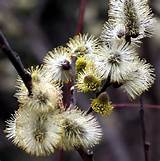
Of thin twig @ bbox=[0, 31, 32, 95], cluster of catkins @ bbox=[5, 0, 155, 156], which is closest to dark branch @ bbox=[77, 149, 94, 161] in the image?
cluster of catkins @ bbox=[5, 0, 155, 156]

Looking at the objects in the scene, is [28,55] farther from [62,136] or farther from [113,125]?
[62,136]

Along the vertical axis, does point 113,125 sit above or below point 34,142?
above

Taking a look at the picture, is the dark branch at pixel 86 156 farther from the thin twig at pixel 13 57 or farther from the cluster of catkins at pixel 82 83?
the thin twig at pixel 13 57

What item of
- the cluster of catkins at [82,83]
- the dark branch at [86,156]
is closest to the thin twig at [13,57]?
the cluster of catkins at [82,83]

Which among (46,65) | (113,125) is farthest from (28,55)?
(46,65)

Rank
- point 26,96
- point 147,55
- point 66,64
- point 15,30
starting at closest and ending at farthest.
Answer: point 26,96 → point 66,64 → point 147,55 → point 15,30

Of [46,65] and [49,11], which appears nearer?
[46,65]

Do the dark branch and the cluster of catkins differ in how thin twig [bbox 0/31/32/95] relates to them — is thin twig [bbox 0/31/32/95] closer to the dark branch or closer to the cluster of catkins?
the cluster of catkins

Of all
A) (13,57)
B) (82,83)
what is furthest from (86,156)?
(13,57)
